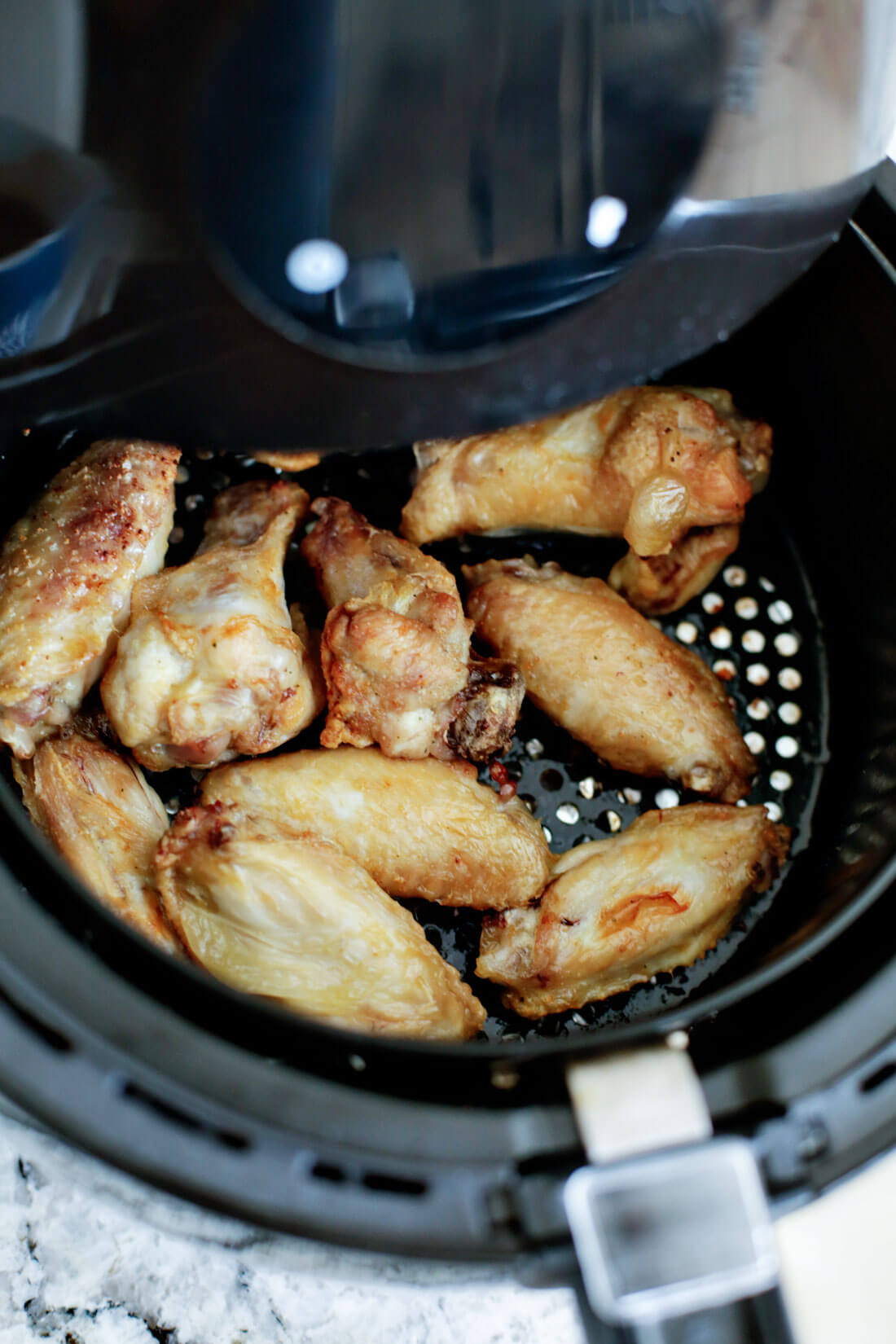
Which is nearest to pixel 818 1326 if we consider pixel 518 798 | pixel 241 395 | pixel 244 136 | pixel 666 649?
pixel 518 798

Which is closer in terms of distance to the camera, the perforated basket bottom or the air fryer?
the air fryer

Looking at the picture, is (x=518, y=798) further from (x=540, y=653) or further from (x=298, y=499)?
(x=298, y=499)

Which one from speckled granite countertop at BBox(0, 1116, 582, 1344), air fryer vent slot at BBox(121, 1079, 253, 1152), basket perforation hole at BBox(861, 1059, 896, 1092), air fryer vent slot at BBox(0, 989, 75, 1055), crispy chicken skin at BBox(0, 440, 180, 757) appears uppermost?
crispy chicken skin at BBox(0, 440, 180, 757)

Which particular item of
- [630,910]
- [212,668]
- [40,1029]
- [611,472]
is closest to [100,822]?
[212,668]

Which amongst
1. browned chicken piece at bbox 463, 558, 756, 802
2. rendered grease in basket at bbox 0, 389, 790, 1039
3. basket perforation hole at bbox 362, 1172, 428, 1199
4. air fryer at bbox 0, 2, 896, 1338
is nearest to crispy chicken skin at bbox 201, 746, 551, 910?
rendered grease in basket at bbox 0, 389, 790, 1039

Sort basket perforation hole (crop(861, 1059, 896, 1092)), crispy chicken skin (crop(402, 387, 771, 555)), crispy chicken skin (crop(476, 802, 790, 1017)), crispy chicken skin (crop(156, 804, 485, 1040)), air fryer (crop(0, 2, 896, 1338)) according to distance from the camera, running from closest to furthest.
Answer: air fryer (crop(0, 2, 896, 1338)), basket perforation hole (crop(861, 1059, 896, 1092)), crispy chicken skin (crop(156, 804, 485, 1040)), crispy chicken skin (crop(476, 802, 790, 1017)), crispy chicken skin (crop(402, 387, 771, 555))

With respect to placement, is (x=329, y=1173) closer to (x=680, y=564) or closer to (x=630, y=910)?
(x=630, y=910)

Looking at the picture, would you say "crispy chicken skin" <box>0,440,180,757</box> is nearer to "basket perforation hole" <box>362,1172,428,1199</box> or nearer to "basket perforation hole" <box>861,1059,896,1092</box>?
"basket perforation hole" <box>362,1172,428,1199</box>

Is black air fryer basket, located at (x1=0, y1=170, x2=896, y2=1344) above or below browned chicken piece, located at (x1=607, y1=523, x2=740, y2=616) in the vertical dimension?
below
